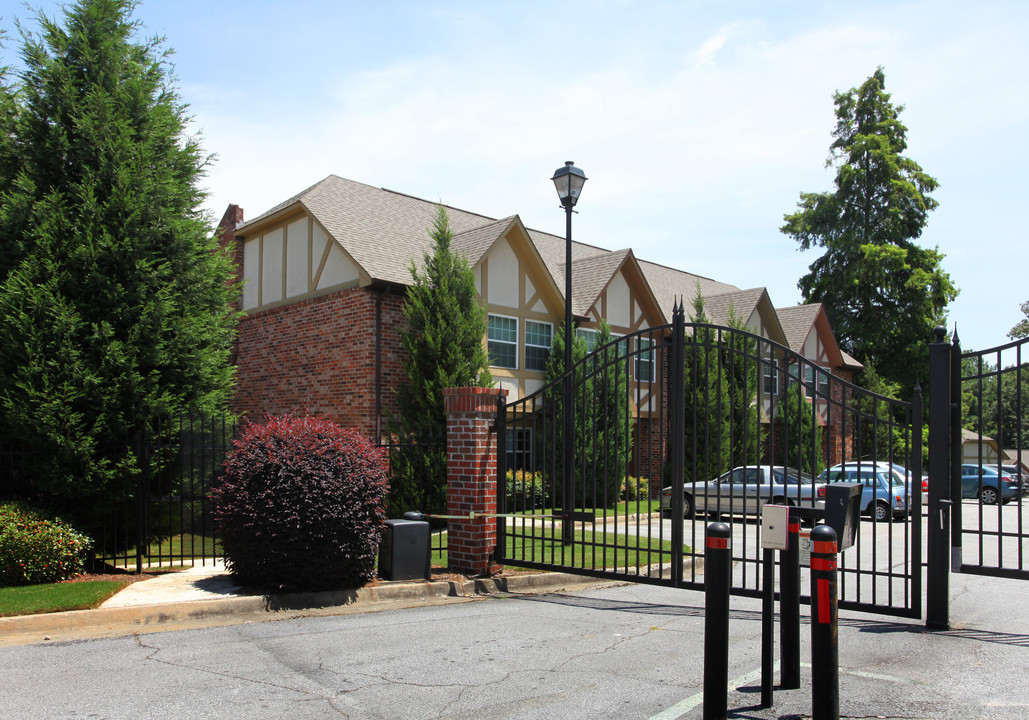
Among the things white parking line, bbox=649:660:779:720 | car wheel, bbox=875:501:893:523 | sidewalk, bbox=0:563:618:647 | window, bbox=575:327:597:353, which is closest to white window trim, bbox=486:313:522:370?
window, bbox=575:327:597:353

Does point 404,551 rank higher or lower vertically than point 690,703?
higher

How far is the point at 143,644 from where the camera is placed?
6.64 meters

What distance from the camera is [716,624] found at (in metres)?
4.75

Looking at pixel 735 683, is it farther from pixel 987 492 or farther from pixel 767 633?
pixel 987 492

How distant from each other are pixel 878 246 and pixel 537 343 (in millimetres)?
25217

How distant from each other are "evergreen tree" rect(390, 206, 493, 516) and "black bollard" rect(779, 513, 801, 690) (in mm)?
11847

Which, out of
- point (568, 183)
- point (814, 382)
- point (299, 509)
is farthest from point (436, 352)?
point (814, 382)

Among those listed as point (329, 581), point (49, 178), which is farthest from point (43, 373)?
point (329, 581)

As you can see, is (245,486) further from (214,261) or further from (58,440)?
(214,261)

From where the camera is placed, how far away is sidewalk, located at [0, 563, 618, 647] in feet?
23.3

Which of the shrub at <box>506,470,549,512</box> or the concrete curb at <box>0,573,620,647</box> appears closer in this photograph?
the concrete curb at <box>0,573,620,647</box>

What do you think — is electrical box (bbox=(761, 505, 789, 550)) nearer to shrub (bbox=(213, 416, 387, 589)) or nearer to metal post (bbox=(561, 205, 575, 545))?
→ metal post (bbox=(561, 205, 575, 545))

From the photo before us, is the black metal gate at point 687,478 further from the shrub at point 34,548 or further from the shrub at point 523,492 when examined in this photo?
the shrub at point 34,548

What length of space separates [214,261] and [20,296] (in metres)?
2.84
